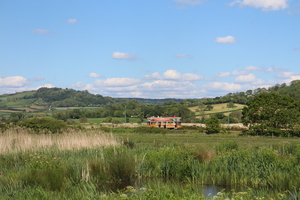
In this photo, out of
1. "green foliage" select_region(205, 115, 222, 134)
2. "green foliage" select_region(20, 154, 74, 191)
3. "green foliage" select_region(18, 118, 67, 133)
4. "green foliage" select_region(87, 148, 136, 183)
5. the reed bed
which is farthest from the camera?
"green foliage" select_region(205, 115, 222, 134)

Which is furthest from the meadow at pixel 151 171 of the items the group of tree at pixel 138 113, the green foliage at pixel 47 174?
the group of tree at pixel 138 113

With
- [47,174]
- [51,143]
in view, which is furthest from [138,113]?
[47,174]

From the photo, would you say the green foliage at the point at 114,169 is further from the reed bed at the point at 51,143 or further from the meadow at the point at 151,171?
the reed bed at the point at 51,143

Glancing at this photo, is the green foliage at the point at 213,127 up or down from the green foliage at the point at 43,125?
down

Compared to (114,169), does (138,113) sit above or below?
above

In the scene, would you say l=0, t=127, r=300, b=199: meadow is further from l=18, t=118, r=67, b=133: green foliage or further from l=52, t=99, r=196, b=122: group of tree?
l=52, t=99, r=196, b=122: group of tree

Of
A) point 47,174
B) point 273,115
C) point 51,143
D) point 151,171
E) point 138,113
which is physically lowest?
point 151,171

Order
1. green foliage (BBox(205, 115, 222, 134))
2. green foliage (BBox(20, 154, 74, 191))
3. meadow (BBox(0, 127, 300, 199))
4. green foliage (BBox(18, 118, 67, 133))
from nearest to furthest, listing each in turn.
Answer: green foliage (BBox(20, 154, 74, 191)), meadow (BBox(0, 127, 300, 199)), green foliage (BBox(18, 118, 67, 133)), green foliage (BBox(205, 115, 222, 134))

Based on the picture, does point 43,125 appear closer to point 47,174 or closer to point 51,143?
point 51,143

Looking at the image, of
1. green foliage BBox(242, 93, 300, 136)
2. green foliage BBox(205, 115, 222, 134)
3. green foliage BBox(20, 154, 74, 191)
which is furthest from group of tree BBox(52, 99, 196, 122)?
Result: green foliage BBox(20, 154, 74, 191)

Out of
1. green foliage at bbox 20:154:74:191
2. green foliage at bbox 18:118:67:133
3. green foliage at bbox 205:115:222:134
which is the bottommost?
green foliage at bbox 205:115:222:134

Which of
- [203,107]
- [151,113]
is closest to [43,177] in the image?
[151,113]

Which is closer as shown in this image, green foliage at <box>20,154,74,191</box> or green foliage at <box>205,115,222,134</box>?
green foliage at <box>20,154,74,191</box>

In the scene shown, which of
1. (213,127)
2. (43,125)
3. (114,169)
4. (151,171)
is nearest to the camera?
(114,169)
